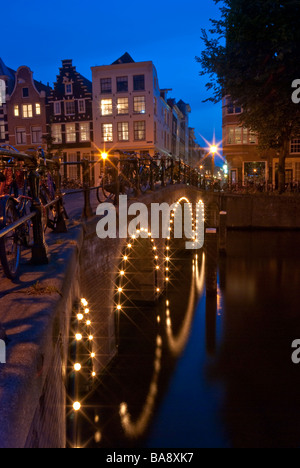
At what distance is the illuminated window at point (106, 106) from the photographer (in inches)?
1426

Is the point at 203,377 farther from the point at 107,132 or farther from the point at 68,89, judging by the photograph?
the point at 68,89

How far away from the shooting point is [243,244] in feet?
87.3

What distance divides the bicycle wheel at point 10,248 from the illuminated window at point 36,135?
35555 mm

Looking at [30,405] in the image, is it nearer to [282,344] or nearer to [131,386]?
[131,386]

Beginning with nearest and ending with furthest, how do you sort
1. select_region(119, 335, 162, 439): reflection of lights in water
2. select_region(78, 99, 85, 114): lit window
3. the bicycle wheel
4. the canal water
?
1. the bicycle wheel
2. the canal water
3. select_region(119, 335, 162, 439): reflection of lights in water
4. select_region(78, 99, 85, 114): lit window

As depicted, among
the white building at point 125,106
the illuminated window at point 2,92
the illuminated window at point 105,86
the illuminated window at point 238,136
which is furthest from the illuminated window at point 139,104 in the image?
the illuminated window at point 2,92

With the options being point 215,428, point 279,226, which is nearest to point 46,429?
point 215,428

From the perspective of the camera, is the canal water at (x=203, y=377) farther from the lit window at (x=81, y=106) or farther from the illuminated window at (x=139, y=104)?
the lit window at (x=81, y=106)

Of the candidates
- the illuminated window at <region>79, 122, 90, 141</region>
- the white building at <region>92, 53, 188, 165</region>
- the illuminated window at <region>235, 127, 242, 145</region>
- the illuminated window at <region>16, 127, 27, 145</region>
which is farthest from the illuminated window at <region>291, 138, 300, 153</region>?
the illuminated window at <region>16, 127, 27, 145</region>

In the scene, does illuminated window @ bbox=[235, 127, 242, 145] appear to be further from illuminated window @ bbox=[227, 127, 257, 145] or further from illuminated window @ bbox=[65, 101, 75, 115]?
illuminated window @ bbox=[65, 101, 75, 115]

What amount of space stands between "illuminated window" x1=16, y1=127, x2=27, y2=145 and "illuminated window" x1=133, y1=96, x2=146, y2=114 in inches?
439

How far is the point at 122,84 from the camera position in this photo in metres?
35.8

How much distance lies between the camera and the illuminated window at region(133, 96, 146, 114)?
35656 millimetres

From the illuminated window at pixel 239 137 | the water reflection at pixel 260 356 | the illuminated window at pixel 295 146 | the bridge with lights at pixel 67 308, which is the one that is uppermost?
the illuminated window at pixel 239 137
